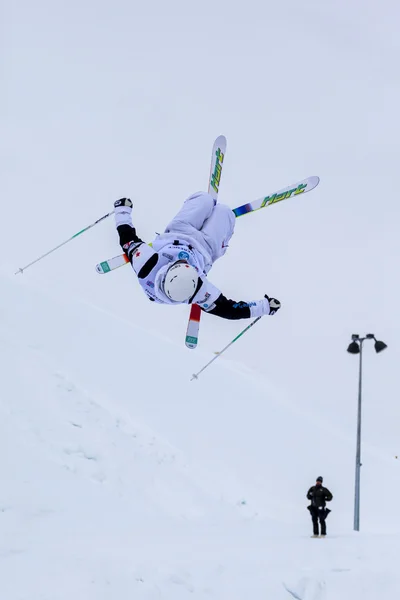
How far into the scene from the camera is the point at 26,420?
13766mm

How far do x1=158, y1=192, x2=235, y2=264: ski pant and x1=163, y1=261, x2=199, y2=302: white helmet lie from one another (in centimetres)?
98

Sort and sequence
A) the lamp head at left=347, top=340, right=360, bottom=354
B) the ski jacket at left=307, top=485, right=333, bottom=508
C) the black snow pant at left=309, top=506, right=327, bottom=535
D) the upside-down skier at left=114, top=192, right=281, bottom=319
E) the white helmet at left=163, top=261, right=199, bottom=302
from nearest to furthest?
1. the white helmet at left=163, top=261, right=199, bottom=302
2. the upside-down skier at left=114, top=192, right=281, bottom=319
3. the black snow pant at left=309, top=506, right=327, bottom=535
4. the ski jacket at left=307, top=485, right=333, bottom=508
5. the lamp head at left=347, top=340, right=360, bottom=354

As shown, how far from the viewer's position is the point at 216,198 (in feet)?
31.5

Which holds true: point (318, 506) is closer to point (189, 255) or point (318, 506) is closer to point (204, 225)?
point (204, 225)

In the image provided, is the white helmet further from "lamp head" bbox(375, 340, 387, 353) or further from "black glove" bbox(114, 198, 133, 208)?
"lamp head" bbox(375, 340, 387, 353)

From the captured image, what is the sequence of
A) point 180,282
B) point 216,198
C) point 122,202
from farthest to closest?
point 216,198 → point 122,202 → point 180,282

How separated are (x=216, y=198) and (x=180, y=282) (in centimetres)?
289

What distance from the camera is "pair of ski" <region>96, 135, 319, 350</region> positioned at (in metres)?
8.50

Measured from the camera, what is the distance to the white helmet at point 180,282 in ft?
23.4

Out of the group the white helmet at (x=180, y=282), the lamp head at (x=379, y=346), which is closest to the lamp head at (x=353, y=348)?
the lamp head at (x=379, y=346)

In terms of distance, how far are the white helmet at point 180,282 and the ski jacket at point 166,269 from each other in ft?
0.50

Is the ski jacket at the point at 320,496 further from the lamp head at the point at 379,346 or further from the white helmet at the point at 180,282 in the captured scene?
the white helmet at the point at 180,282

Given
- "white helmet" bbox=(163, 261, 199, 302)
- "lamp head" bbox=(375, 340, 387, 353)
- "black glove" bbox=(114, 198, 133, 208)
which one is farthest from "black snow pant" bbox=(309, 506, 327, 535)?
"black glove" bbox=(114, 198, 133, 208)

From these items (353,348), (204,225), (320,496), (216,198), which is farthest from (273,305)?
Answer: (353,348)
